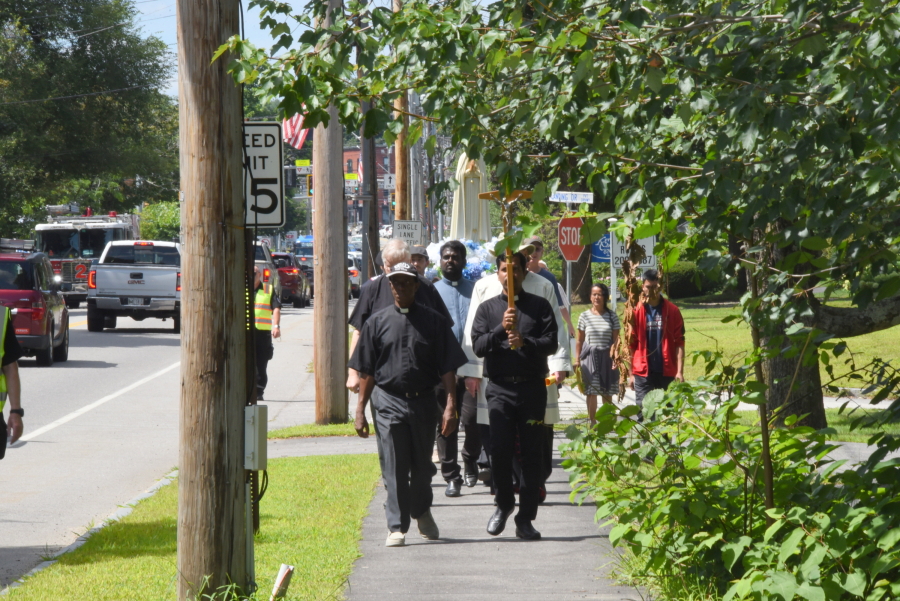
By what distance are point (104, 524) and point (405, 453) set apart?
255 cm

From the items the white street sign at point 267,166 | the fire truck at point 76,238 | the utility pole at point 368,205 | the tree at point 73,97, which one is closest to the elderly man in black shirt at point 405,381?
the white street sign at point 267,166

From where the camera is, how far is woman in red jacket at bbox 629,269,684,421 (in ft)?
33.8

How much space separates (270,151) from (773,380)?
7.48 metres

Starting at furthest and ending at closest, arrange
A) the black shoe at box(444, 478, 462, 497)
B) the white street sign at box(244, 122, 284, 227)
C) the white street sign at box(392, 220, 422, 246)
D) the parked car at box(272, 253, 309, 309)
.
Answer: the parked car at box(272, 253, 309, 309) < the white street sign at box(392, 220, 422, 246) < the black shoe at box(444, 478, 462, 497) < the white street sign at box(244, 122, 284, 227)

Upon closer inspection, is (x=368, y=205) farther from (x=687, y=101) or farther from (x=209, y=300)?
(x=687, y=101)

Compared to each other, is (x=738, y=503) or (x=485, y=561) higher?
(x=738, y=503)

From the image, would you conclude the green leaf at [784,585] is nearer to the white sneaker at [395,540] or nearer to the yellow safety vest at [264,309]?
the white sneaker at [395,540]

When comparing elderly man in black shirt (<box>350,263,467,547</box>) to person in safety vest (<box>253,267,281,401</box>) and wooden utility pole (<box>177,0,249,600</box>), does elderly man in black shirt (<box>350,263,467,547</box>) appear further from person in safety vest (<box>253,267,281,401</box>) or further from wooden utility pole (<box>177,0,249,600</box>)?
person in safety vest (<box>253,267,281,401</box>)

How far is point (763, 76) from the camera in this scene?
12.9ft

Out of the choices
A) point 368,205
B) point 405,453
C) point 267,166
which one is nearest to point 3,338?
point 267,166

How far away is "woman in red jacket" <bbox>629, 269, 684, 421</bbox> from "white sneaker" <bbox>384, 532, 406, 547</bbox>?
152 inches

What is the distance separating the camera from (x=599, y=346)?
1166 cm

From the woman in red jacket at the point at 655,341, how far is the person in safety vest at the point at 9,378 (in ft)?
18.9

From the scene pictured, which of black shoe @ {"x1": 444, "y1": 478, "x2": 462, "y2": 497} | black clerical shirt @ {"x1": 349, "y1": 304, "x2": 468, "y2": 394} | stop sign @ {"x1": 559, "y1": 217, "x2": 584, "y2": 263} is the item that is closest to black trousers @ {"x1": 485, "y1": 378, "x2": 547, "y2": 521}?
black clerical shirt @ {"x1": 349, "y1": 304, "x2": 468, "y2": 394}
